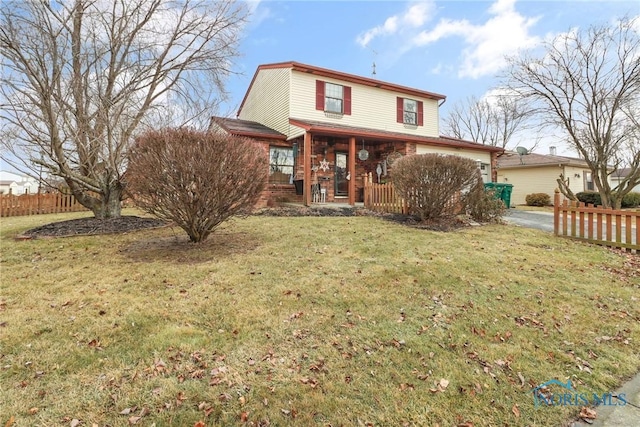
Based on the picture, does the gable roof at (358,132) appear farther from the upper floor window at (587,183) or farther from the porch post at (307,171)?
the upper floor window at (587,183)

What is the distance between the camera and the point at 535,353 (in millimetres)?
2797

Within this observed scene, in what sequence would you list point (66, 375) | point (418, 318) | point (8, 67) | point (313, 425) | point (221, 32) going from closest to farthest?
1. point (313, 425)
2. point (66, 375)
3. point (418, 318)
4. point (8, 67)
5. point (221, 32)

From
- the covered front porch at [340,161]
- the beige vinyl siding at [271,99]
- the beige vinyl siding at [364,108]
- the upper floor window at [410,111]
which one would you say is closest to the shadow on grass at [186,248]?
the covered front porch at [340,161]

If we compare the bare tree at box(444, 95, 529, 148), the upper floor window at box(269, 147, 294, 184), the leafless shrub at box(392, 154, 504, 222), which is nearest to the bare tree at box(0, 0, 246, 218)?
the upper floor window at box(269, 147, 294, 184)

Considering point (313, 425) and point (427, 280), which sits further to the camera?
point (427, 280)

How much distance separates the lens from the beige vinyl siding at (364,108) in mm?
13609

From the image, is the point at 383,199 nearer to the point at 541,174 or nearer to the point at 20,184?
the point at 541,174

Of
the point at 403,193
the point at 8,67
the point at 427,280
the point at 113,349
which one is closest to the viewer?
the point at 113,349

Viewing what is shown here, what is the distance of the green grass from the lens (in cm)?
212

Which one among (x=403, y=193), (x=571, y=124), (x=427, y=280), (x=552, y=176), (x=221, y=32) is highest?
Answer: (x=221, y=32)

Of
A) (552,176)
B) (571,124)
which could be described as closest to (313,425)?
(571,124)

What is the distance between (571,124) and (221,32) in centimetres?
1564

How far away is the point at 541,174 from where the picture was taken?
2212 cm

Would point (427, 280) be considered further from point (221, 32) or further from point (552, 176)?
point (552, 176)
